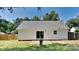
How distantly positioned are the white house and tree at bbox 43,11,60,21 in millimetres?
33

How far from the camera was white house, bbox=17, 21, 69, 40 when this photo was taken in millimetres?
2215

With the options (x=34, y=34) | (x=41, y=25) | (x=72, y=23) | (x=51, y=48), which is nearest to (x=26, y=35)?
(x=34, y=34)

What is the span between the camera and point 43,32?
2221 mm

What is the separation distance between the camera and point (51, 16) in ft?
7.30

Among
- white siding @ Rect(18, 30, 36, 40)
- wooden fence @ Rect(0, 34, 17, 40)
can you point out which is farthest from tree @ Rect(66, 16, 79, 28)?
wooden fence @ Rect(0, 34, 17, 40)

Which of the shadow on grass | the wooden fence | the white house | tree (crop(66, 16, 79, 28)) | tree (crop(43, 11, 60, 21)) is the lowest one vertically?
the shadow on grass

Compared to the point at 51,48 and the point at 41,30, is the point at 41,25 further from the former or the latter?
the point at 51,48

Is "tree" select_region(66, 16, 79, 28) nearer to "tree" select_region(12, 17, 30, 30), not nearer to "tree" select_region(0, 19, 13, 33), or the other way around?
"tree" select_region(12, 17, 30, 30)

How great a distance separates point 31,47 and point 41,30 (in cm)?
21

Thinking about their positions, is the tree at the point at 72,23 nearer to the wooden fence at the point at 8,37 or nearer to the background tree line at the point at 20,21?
the background tree line at the point at 20,21

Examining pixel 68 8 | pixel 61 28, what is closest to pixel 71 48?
pixel 61 28
